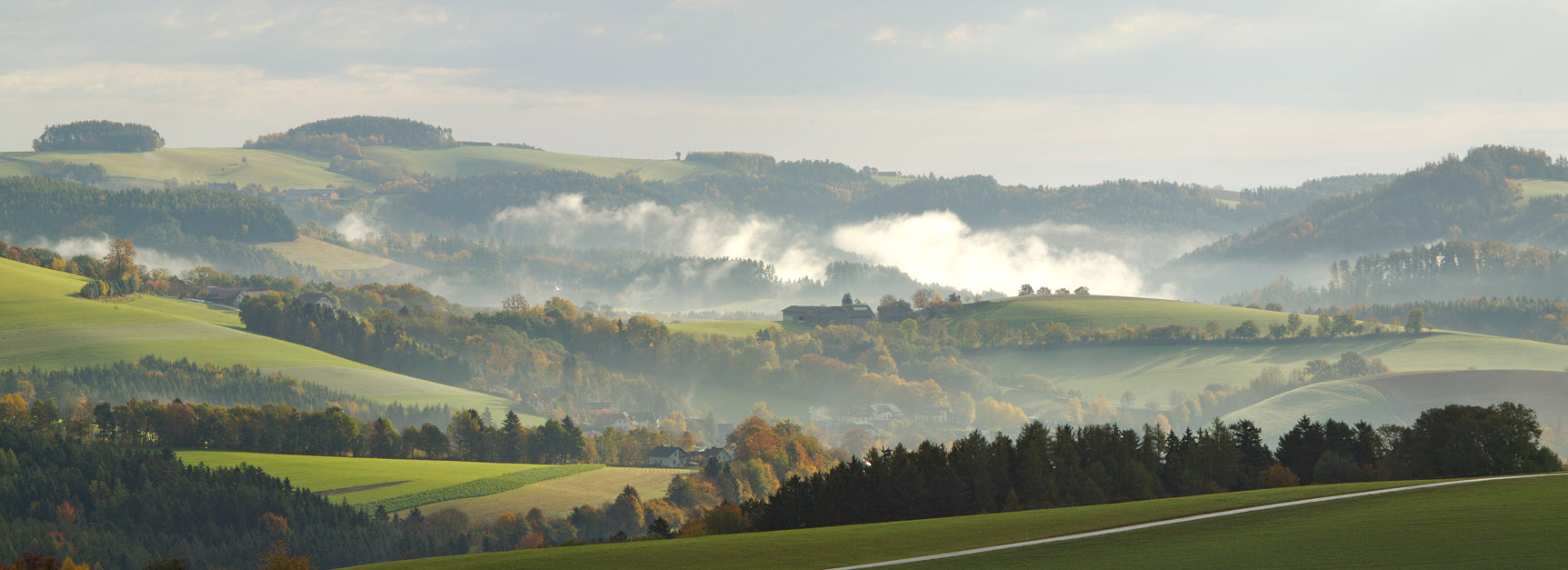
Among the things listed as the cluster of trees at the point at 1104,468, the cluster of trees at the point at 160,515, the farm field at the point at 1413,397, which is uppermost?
the cluster of trees at the point at 1104,468

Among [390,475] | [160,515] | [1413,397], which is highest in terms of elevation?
[1413,397]

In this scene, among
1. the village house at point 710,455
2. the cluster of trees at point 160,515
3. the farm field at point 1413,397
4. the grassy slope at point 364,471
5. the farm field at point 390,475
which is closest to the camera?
the cluster of trees at point 160,515

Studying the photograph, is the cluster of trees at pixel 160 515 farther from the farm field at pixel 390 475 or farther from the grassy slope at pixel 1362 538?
the grassy slope at pixel 1362 538

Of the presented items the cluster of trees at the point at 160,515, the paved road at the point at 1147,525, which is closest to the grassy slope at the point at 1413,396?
the cluster of trees at the point at 160,515

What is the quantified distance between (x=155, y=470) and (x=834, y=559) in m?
101

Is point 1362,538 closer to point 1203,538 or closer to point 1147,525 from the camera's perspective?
point 1203,538

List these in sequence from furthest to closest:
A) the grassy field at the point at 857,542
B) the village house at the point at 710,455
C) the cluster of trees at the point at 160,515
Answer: the village house at the point at 710,455 < the cluster of trees at the point at 160,515 < the grassy field at the point at 857,542

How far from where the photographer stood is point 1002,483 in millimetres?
71438

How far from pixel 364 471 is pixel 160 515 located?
63.3 feet

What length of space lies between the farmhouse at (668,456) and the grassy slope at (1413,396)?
8201 centimetres

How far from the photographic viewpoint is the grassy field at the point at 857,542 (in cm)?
4366

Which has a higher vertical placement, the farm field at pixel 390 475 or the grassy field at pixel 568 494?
the farm field at pixel 390 475

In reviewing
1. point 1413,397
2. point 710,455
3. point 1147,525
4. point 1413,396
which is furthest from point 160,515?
point 1413,396

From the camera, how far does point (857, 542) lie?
46.9 metres
